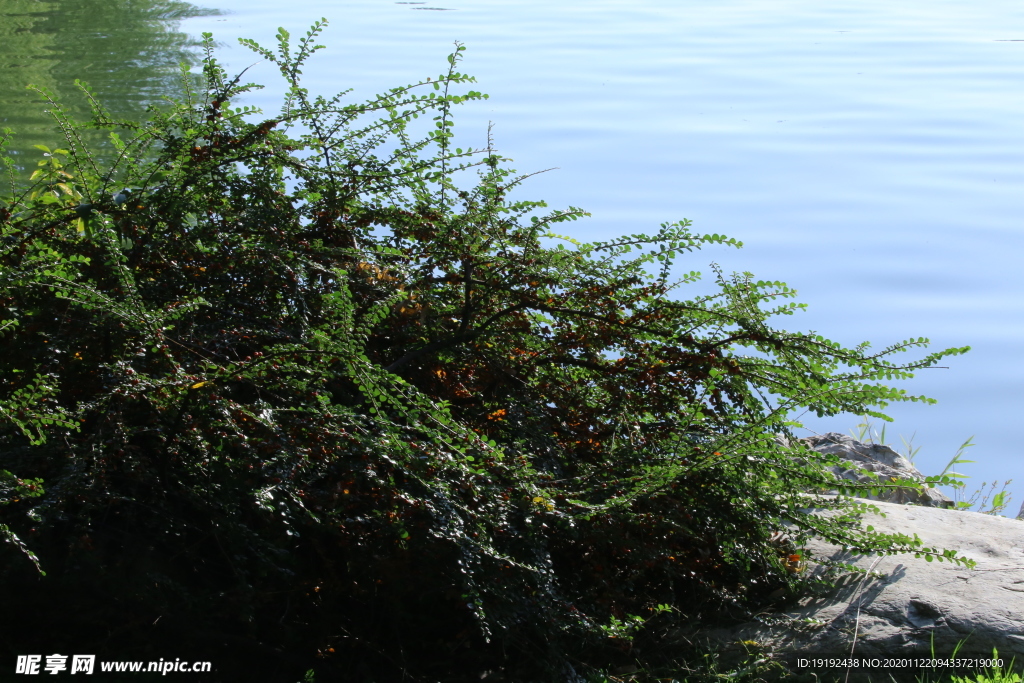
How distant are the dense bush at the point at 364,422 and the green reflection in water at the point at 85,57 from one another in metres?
5.09

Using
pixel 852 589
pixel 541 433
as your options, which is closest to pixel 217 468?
pixel 541 433

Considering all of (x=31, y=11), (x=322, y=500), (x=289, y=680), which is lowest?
(x=289, y=680)

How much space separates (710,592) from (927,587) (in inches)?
28.3

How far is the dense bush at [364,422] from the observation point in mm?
2381

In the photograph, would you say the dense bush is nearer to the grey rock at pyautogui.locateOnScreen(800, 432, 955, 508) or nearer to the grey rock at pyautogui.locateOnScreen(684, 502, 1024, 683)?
the grey rock at pyautogui.locateOnScreen(684, 502, 1024, 683)

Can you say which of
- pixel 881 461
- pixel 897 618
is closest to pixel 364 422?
pixel 897 618

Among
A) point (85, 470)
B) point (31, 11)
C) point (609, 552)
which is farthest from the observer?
point (31, 11)

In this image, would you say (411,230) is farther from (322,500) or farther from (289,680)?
(289,680)

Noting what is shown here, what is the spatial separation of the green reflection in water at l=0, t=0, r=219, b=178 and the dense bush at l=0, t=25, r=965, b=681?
16.7 feet

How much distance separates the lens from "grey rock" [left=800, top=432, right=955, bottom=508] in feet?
14.1


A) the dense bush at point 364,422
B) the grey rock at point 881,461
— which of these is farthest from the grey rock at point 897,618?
the grey rock at point 881,461

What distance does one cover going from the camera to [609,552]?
2863 millimetres

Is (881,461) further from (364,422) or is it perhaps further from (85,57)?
(85,57)

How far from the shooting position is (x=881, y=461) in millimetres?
4512
